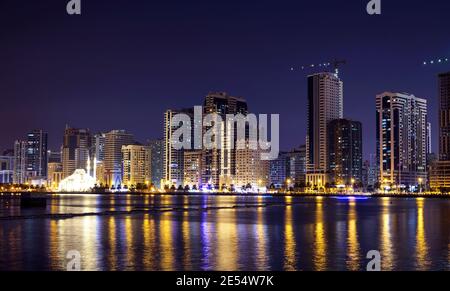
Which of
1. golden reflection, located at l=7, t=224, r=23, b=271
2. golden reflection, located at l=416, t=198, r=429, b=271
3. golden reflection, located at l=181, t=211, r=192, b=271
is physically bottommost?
golden reflection, located at l=416, t=198, r=429, b=271

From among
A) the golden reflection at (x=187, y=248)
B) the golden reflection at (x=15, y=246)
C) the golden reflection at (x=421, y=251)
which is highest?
the golden reflection at (x=15, y=246)

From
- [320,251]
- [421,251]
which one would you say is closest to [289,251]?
[320,251]

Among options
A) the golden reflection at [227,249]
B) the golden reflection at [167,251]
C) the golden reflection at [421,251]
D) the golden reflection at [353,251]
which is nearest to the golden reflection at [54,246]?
the golden reflection at [167,251]

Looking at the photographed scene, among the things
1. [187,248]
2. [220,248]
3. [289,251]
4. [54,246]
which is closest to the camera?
[289,251]

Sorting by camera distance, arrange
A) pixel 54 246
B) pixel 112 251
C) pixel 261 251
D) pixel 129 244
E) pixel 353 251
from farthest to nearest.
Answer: pixel 129 244 < pixel 54 246 < pixel 353 251 < pixel 261 251 < pixel 112 251

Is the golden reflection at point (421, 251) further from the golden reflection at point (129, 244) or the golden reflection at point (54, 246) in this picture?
the golden reflection at point (54, 246)

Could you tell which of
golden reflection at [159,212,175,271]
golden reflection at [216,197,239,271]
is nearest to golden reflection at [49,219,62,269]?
golden reflection at [159,212,175,271]

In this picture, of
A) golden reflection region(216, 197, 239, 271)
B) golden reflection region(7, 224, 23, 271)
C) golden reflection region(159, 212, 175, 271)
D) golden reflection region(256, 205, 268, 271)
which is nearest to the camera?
golden reflection region(159, 212, 175, 271)

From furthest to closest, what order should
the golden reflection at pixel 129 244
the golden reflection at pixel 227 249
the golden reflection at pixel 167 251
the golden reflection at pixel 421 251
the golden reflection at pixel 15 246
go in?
the golden reflection at pixel 129 244 → the golden reflection at pixel 421 251 → the golden reflection at pixel 15 246 → the golden reflection at pixel 227 249 → the golden reflection at pixel 167 251

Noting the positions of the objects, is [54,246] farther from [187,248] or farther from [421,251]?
[421,251]

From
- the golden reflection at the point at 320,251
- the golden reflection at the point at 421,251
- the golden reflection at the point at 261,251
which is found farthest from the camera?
the golden reflection at the point at 421,251

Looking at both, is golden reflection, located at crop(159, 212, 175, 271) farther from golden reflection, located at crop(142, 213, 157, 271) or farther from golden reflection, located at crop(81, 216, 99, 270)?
golden reflection, located at crop(81, 216, 99, 270)

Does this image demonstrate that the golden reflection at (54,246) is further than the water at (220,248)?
Yes
